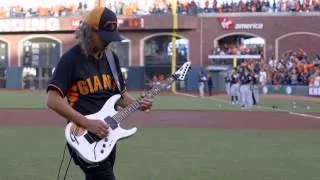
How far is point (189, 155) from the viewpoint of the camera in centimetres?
1150

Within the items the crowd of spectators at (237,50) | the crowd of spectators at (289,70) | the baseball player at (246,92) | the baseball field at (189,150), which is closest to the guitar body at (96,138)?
the baseball field at (189,150)

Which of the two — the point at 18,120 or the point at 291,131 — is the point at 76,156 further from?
the point at 18,120

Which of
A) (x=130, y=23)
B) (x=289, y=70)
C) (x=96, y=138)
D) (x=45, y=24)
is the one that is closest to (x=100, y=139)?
(x=96, y=138)

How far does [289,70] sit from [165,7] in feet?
53.2

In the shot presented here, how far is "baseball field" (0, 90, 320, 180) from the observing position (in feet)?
31.1

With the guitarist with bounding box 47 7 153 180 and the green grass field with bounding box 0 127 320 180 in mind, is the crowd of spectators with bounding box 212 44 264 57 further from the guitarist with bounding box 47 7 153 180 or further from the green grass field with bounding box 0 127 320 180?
the guitarist with bounding box 47 7 153 180

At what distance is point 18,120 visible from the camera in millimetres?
20734

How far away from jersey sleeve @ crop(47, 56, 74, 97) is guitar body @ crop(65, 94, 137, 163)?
0.29m

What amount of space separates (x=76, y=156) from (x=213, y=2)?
5018cm

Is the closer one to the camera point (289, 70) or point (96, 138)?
point (96, 138)

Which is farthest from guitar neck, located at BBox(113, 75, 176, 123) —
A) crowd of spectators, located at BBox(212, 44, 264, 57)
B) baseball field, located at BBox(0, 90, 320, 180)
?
crowd of spectators, located at BBox(212, 44, 264, 57)

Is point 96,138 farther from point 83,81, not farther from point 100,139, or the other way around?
point 83,81

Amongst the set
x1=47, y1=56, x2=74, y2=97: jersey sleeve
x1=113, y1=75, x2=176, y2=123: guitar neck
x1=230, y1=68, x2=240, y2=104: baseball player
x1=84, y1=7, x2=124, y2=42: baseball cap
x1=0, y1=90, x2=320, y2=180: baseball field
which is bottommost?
x1=0, y1=90, x2=320, y2=180: baseball field

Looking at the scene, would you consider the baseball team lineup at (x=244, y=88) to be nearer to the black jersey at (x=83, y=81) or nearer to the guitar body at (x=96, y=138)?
the black jersey at (x=83, y=81)
